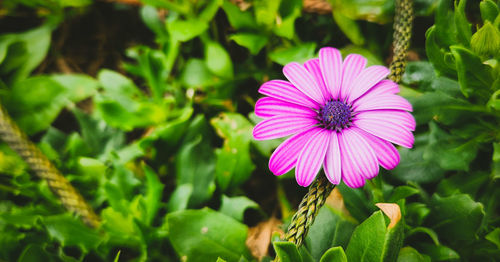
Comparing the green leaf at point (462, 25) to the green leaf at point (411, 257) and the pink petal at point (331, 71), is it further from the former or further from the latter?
the green leaf at point (411, 257)

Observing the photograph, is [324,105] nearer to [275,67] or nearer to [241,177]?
[241,177]

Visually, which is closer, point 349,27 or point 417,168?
point 417,168

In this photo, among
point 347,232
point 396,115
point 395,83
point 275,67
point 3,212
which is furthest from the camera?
point 275,67

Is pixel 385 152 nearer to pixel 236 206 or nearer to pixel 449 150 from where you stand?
pixel 449 150

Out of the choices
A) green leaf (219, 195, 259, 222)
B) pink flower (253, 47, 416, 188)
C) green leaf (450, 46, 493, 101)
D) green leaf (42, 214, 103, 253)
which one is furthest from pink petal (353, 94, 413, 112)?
green leaf (42, 214, 103, 253)

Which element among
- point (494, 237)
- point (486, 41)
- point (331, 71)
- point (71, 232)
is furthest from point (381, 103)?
point (71, 232)

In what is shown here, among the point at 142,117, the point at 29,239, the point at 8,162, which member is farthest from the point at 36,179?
the point at 142,117
